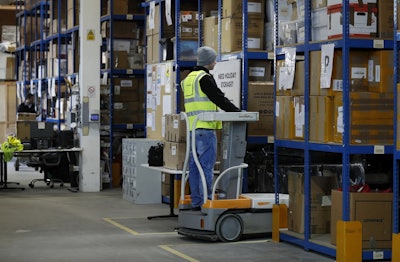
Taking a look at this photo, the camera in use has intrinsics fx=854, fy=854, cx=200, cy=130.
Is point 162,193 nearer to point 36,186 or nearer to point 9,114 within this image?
point 36,186

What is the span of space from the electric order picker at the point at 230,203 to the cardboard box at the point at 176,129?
4.06 ft

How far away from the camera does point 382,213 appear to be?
27.0 feet

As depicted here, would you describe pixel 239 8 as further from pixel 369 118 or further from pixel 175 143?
pixel 369 118

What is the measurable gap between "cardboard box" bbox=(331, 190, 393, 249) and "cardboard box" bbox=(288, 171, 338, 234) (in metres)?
0.60

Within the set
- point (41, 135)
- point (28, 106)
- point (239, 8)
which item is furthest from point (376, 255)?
point (28, 106)

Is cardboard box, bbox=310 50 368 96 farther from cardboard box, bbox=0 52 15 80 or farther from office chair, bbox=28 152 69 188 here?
cardboard box, bbox=0 52 15 80

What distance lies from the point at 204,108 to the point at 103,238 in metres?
1.89

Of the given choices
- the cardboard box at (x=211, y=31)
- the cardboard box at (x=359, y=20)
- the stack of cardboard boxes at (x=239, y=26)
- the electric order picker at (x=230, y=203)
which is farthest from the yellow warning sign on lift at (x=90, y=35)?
the cardboard box at (x=359, y=20)

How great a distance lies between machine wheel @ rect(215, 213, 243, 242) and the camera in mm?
9383

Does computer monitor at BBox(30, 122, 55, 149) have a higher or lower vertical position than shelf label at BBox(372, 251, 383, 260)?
higher

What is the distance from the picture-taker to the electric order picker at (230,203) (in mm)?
9391

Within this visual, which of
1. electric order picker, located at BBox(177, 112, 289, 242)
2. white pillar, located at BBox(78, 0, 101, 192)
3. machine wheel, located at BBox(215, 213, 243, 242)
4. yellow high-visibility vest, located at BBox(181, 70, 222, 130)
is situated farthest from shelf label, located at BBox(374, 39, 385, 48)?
white pillar, located at BBox(78, 0, 101, 192)

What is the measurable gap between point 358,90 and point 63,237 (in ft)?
12.8

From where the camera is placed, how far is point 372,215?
8180 millimetres
